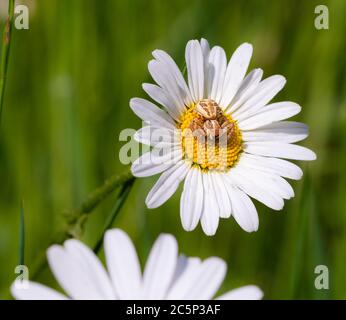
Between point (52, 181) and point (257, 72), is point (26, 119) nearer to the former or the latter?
point (52, 181)

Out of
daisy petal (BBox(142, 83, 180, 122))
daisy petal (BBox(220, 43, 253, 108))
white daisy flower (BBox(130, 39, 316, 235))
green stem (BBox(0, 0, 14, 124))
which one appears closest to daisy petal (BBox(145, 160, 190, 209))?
white daisy flower (BBox(130, 39, 316, 235))

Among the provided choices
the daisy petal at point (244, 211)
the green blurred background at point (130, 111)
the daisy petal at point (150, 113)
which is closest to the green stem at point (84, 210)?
the daisy petal at point (150, 113)

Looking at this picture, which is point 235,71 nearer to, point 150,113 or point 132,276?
point 150,113

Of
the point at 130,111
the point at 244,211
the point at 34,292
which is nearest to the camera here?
the point at 34,292

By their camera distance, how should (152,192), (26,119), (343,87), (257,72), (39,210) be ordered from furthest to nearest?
1. (343,87)
2. (26,119)
3. (39,210)
4. (257,72)
5. (152,192)

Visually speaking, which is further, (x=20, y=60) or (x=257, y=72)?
(x=20, y=60)

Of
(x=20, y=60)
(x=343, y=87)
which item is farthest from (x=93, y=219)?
(x=343, y=87)

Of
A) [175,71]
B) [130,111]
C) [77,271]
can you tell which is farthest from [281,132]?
[130,111]
